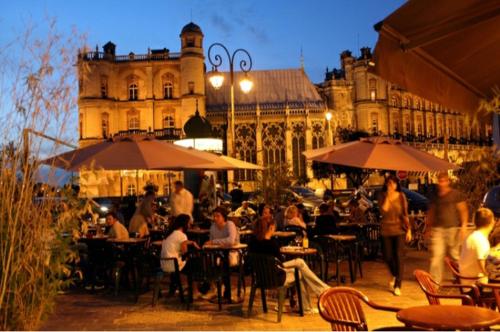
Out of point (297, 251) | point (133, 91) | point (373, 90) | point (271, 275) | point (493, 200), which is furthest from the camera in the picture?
point (373, 90)

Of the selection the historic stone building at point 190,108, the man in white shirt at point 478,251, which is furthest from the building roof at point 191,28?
the man in white shirt at point 478,251

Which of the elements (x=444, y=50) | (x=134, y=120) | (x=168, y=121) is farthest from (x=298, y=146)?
(x=444, y=50)

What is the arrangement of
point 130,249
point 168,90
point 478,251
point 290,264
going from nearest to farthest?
point 478,251, point 290,264, point 130,249, point 168,90

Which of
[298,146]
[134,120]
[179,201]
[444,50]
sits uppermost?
[134,120]

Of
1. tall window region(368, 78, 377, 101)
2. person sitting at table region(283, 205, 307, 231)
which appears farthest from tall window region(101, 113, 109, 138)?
person sitting at table region(283, 205, 307, 231)

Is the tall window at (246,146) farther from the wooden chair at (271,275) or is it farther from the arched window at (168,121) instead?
the wooden chair at (271,275)

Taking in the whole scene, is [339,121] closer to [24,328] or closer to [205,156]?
[205,156]

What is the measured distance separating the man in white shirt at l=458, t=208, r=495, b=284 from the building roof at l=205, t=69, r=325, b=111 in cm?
4959

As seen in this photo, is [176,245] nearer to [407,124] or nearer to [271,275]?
[271,275]

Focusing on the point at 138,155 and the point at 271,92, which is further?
the point at 271,92

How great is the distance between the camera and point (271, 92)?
58594mm

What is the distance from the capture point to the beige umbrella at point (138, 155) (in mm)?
9359

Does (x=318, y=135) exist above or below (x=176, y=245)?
above

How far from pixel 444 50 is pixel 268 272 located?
3533 millimetres
